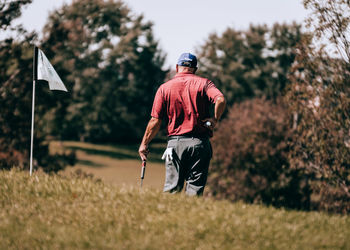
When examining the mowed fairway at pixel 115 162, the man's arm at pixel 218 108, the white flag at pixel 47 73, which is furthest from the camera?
the mowed fairway at pixel 115 162

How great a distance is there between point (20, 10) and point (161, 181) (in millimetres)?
27905

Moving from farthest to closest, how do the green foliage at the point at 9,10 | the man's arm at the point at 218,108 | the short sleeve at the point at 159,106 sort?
the green foliage at the point at 9,10
the short sleeve at the point at 159,106
the man's arm at the point at 218,108

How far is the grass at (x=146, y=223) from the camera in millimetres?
4902

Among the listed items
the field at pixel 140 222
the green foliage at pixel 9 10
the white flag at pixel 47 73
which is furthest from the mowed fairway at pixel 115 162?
the field at pixel 140 222

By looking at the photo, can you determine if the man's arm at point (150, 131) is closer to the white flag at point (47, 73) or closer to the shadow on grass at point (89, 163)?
the white flag at point (47, 73)

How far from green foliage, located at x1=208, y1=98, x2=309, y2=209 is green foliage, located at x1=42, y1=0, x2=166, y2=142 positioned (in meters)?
24.2

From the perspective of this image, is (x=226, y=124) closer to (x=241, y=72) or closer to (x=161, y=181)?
(x=161, y=181)

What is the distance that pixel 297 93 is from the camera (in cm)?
1756

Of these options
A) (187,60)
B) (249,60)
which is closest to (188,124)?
(187,60)

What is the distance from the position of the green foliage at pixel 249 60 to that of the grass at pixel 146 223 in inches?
2423

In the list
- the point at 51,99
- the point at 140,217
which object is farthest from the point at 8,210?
the point at 51,99

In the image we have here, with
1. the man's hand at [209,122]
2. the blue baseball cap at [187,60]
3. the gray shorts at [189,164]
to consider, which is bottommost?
the gray shorts at [189,164]

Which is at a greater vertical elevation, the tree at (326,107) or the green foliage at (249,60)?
the green foliage at (249,60)

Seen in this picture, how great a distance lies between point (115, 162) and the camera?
206 ft
